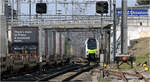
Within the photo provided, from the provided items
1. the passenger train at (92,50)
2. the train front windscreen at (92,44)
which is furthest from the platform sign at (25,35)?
the train front windscreen at (92,44)

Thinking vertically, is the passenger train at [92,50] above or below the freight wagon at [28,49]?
below

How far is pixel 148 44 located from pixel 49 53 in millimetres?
25638

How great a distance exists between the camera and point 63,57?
153ft

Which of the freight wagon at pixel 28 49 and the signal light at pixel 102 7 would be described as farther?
the freight wagon at pixel 28 49

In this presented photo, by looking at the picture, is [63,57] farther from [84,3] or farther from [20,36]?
[20,36]

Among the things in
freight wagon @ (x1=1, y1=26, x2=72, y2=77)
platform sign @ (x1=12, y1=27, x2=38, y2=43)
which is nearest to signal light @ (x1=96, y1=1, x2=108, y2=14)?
freight wagon @ (x1=1, y1=26, x2=72, y2=77)

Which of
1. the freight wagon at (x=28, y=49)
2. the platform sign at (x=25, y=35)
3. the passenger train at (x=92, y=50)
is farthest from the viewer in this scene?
the passenger train at (x=92, y=50)

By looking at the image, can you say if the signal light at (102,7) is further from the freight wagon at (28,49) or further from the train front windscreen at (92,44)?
the train front windscreen at (92,44)

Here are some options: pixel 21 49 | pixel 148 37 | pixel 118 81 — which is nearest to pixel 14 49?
pixel 21 49

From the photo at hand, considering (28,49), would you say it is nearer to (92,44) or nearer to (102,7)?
(102,7)

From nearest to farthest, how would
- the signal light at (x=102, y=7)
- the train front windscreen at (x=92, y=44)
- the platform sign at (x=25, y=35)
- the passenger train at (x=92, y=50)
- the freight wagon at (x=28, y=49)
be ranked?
the signal light at (x=102, y=7), the freight wagon at (x=28, y=49), the platform sign at (x=25, y=35), the passenger train at (x=92, y=50), the train front windscreen at (x=92, y=44)

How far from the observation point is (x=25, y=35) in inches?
1302

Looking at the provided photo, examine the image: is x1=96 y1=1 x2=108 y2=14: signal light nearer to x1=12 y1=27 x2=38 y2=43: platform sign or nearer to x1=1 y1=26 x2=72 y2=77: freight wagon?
x1=1 y1=26 x2=72 y2=77: freight wagon

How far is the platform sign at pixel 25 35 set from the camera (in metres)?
32.6
